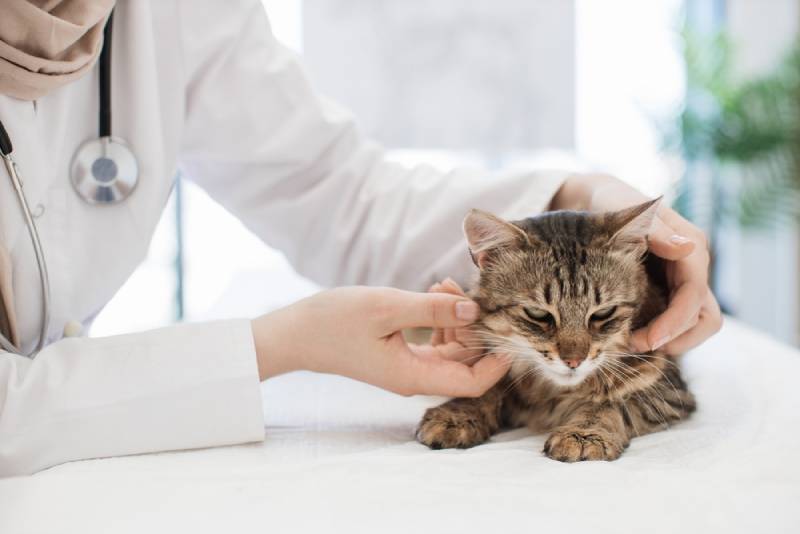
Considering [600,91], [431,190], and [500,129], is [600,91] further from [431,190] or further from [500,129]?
[431,190]

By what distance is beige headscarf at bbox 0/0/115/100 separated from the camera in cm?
99

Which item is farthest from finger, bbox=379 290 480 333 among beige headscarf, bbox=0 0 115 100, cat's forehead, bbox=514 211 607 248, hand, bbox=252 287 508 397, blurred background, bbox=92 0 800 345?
blurred background, bbox=92 0 800 345

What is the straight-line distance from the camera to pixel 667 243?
3.40ft

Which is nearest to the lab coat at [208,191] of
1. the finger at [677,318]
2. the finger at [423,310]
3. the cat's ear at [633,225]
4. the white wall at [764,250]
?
the finger at [423,310]

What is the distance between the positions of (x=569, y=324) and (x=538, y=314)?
2.0 inches

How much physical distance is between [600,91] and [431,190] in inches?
104

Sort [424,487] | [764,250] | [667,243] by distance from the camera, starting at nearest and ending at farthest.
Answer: [424,487] < [667,243] < [764,250]

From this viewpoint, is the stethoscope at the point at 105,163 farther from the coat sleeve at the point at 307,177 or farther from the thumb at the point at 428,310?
the thumb at the point at 428,310

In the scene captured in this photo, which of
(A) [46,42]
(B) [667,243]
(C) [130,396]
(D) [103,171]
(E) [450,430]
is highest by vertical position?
(A) [46,42]

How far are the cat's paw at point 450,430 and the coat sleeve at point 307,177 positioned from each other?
47 centimetres

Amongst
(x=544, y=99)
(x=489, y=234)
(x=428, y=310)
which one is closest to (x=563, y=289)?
(x=489, y=234)

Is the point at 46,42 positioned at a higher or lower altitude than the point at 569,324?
higher

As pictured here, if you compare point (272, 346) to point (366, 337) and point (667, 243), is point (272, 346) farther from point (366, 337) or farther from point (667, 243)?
point (667, 243)

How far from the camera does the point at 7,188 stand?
3.37 ft
